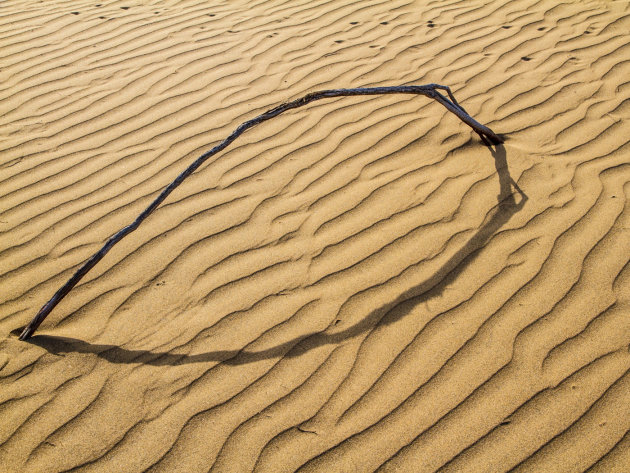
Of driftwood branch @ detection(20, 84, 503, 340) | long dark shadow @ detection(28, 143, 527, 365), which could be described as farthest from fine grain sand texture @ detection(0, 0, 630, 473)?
driftwood branch @ detection(20, 84, 503, 340)

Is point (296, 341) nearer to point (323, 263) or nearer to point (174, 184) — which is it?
point (323, 263)

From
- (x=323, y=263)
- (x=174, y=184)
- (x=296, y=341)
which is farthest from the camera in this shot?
(x=323, y=263)

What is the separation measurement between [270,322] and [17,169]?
2046mm

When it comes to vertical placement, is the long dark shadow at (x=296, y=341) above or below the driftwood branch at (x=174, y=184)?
below

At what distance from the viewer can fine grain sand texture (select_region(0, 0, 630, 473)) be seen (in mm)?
1810

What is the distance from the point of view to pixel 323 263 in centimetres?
243

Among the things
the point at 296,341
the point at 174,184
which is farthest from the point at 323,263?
the point at 174,184

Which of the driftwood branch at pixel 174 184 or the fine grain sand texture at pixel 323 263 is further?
the driftwood branch at pixel 174 184

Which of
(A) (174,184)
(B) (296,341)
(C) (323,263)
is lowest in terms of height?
(B) (296,341)

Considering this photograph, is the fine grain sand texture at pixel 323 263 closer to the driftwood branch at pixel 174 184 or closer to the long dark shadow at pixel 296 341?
the long dark shadow at pixel 296 341

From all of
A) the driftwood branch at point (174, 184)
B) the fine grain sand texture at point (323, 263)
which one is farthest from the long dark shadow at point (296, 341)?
the driftwood branch at point (174, 184)

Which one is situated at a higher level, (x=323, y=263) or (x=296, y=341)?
(x=323, y=263)

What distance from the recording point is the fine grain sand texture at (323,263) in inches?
71.2

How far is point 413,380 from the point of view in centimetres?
194
